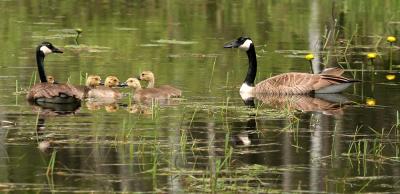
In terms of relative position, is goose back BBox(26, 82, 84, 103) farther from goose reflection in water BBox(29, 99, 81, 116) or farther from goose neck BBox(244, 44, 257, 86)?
goose neck BBox(244, 44, 257, 86)

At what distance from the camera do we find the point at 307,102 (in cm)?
1755

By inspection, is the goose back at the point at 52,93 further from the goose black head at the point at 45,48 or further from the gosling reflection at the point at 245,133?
the gosling reflection at the point at 245,133

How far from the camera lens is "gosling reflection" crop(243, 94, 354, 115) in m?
16.5

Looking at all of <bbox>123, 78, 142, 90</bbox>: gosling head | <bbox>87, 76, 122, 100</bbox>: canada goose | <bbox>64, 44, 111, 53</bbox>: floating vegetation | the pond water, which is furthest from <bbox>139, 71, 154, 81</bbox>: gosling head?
<bbox>64, 44, 111, 53</bbox>: floating vegetation

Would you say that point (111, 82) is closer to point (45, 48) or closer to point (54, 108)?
point (45, 48)

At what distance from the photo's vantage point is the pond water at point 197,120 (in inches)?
436

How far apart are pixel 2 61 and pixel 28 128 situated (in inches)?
289

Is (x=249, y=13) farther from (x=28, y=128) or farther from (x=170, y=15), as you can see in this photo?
(x=28, y=128)

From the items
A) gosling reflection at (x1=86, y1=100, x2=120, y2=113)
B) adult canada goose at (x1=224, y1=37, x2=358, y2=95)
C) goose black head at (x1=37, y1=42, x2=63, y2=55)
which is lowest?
adult canada goose at (x1=224, y1=37, x2=358, y2=95)

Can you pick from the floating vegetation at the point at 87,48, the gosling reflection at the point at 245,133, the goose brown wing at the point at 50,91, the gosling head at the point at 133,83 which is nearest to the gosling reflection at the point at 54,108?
the goose brown wing at the point at 50,91

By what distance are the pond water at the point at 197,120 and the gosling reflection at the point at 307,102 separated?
29 mm

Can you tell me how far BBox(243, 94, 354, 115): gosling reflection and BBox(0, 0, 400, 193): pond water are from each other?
0.03m

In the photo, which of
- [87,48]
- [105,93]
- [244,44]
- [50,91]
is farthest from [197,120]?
[87,48]

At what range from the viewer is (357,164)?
39.3 feet
